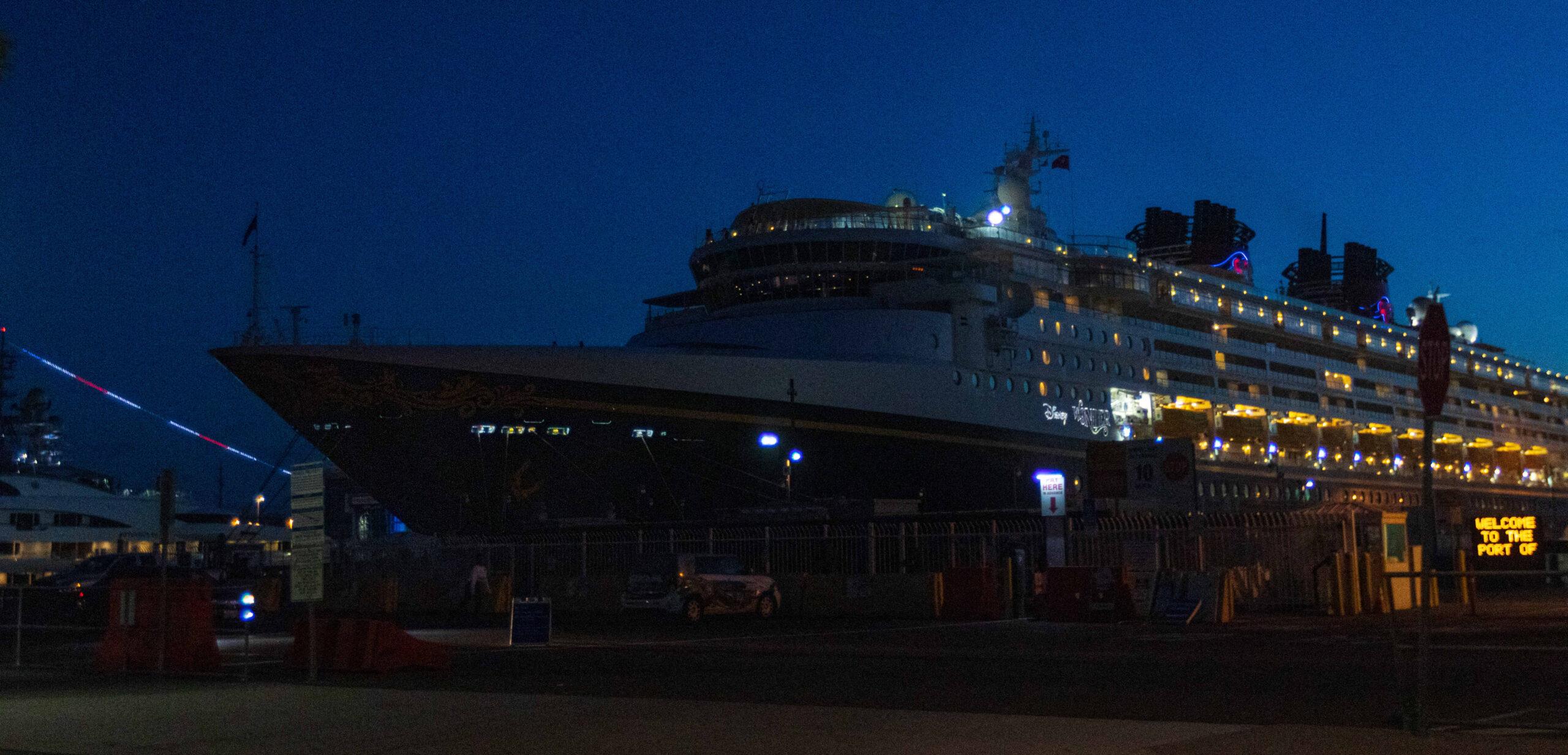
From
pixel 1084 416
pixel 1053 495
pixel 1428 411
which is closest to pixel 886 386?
pixel 1084 416

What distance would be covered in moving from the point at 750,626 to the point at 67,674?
11.1m

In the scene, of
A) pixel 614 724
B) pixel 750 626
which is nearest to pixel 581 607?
pixel 750 626

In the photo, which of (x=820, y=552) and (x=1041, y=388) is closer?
(x=820, y=552)

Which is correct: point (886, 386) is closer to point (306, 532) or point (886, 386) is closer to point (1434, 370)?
point (306, 532)

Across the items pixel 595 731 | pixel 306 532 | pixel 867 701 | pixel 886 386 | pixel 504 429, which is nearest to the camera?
pixel 595 731

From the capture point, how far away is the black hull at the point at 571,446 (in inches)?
1464

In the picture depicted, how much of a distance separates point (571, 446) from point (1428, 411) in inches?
1306

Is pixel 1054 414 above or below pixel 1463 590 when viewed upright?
above

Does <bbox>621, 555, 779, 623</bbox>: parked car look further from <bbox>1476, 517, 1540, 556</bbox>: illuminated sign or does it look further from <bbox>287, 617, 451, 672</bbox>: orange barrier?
<bbox>1476, 517, 1540, 556</bbox>: illuminated sign

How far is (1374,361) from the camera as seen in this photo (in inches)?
2869

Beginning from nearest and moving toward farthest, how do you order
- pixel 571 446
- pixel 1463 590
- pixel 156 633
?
1. pixel 156 633
2. pixel 1463 590
3. pixel 571 446

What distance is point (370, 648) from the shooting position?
14633 mm

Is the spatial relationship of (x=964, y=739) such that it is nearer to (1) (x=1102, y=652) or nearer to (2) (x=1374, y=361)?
(1) (x=1102, y=652)

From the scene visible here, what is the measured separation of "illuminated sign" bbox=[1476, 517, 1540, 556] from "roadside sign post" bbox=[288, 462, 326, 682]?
57.7 ft
